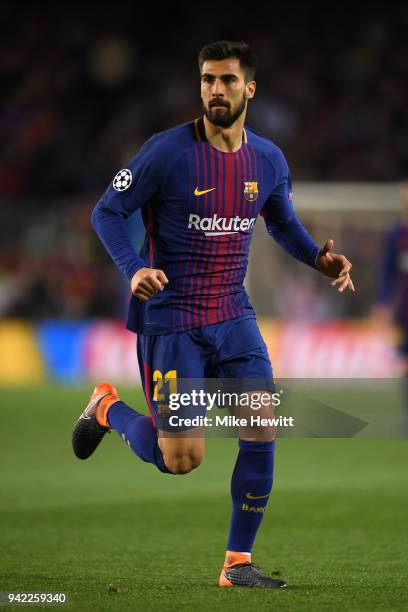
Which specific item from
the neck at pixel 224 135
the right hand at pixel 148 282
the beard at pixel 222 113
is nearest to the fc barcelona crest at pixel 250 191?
the neck at pixel 224 135

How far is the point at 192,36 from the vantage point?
72.6 ft

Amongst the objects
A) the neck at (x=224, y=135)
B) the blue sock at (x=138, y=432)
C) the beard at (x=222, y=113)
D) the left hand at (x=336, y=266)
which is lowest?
the blue sock at (x=138, y=432)

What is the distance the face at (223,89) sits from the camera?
4945 millimetres

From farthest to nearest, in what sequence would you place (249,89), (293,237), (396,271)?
(396,271)
(293,237)
(249,89)

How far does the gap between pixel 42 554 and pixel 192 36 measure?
17480 mm

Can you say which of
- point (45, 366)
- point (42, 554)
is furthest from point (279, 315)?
point (42, 554)

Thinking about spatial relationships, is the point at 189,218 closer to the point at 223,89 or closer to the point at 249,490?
the point at 223,89

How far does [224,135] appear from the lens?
509 centimetres

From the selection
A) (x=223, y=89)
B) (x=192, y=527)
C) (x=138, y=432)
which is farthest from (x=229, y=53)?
(x=192, y=527)

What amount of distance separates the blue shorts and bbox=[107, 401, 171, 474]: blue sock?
3.9 inches

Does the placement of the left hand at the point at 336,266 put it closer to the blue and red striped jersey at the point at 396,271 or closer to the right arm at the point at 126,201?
the right arm at the point at 126,201

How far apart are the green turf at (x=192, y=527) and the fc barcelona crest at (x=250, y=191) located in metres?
1.61

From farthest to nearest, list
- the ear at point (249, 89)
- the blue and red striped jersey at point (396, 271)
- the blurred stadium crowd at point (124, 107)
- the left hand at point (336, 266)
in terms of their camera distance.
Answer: the blurred stadium crowd at point (124, 107) < the blue and red striped jersey at point (396, 271) < the left hand at point (336, 266) < the ear at point (249, 89)

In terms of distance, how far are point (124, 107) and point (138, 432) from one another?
16689 millimetres
